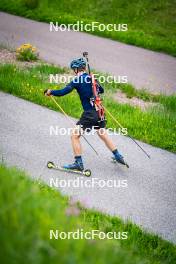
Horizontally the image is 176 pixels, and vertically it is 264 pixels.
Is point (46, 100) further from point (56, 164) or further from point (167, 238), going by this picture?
point (167, 238)

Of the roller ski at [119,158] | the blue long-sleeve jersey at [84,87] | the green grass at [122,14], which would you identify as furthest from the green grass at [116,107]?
the green grass at [122,14]

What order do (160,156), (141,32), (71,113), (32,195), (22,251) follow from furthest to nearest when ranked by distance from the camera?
(141,32) → (71,113) → (160,156) → (32,195) → (22,251)

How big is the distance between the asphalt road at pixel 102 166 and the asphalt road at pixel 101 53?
4.74 metres

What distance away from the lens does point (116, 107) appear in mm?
13531

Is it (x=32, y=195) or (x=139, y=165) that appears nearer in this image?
(x=32, y=195)

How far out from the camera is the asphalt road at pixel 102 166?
346 inches

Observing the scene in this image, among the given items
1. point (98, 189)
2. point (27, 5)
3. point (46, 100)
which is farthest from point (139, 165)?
point (27, 5)

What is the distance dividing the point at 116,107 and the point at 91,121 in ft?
12.8

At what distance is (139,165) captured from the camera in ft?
34.9

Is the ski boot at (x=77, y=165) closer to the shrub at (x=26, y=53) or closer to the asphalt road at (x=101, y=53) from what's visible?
the asphalt road at (x=101, y=53)

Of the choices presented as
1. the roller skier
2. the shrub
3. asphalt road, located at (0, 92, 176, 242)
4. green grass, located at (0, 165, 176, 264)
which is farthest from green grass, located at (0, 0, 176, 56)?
green grass, located at (0, 165, 176, 264)

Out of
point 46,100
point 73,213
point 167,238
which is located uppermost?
point 73,213

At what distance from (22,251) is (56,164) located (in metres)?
6.69

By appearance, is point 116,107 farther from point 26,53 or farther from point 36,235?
point 36,235
